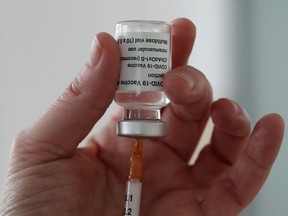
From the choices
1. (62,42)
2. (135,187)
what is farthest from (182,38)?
(62,42)

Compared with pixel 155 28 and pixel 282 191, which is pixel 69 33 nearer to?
pixel 155 28

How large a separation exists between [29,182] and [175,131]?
39 centimetres

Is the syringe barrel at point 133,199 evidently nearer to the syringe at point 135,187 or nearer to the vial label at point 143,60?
the syringe at point 135,187

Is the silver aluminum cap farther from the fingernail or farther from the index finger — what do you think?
the index finger

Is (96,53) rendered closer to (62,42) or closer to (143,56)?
(143,56)

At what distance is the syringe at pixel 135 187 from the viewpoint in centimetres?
77

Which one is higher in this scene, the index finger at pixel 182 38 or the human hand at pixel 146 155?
the index finger at pixel 182 38

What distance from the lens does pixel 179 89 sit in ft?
2.35

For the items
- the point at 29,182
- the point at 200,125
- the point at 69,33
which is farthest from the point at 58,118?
the point at 69,33

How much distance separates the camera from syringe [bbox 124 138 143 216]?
77 cm

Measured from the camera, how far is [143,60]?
688 millimetres

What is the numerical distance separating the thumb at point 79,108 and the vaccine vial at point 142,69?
0.08ft

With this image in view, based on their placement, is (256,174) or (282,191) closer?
(256,174)

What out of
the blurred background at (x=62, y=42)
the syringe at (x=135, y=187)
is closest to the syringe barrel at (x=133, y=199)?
the syringe at (x=135, y=187)
